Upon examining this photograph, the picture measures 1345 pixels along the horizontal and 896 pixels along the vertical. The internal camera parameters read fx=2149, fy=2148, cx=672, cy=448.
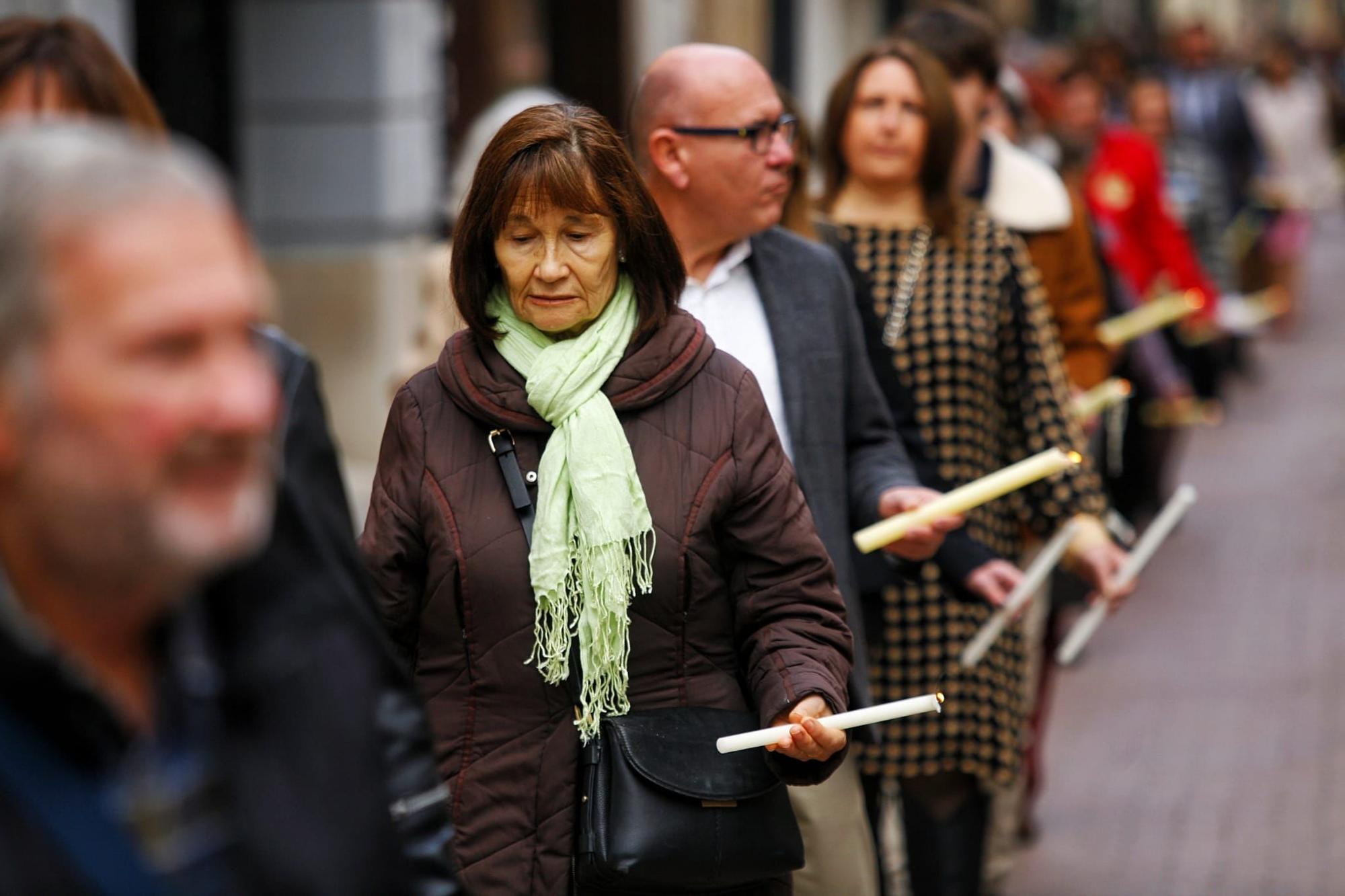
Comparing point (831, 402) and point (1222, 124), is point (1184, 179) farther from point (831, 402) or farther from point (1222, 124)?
point (831, 402)

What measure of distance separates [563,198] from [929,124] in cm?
195

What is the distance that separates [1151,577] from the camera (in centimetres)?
1031

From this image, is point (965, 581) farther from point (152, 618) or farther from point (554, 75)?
point (554, 75)

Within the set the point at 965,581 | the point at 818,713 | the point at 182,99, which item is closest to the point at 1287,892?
the point at 965,581

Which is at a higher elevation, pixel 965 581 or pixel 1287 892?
pixel 965 581

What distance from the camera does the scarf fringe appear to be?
313 centimetres

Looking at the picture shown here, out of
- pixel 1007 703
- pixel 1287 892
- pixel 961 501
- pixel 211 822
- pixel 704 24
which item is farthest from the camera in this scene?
pixel 704 24

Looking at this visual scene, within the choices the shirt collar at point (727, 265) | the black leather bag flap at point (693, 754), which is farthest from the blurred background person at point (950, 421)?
the black leather bag flap at point (693, 754)

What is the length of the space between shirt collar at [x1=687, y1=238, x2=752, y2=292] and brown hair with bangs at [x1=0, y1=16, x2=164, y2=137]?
4.60ft

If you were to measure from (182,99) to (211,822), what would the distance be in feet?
28.9

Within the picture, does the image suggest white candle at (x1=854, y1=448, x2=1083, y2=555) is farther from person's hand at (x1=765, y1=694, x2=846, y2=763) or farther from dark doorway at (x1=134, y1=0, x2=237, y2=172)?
dark doorway at (x1=134, y1=0, x2=237, y2=172)

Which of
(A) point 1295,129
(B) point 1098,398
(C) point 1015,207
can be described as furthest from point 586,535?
(A) point 1295,129

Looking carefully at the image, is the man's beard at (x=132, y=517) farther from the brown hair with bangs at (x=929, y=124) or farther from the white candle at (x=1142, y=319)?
the white candle at (x=1142, y=319)

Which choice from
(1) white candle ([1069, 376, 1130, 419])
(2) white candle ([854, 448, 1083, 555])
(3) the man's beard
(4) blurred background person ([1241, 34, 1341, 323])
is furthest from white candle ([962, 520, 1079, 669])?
(4) blurred background person ([1241, 34, 1341, 323])
